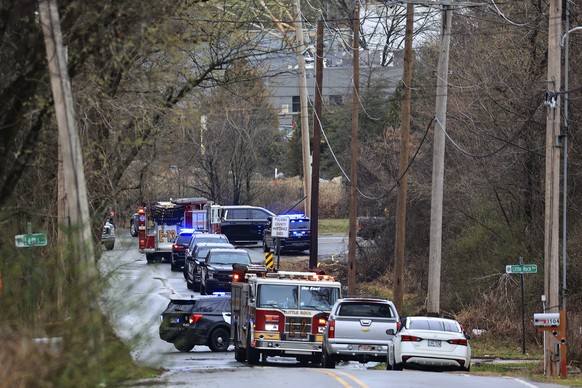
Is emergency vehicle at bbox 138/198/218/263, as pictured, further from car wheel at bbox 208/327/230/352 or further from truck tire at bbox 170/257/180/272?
car wheel at bbox 208/327/230/352

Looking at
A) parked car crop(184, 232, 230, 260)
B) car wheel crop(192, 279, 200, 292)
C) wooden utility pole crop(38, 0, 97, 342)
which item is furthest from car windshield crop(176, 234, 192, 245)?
wooden utility pole crop(38, 0, 97, 342)

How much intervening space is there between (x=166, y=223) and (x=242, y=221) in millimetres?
5883

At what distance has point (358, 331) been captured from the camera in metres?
23.2

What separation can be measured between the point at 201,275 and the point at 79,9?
1100 inches

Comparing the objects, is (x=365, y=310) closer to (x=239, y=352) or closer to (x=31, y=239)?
(x=239, y=352)

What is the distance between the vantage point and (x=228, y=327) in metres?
29.6

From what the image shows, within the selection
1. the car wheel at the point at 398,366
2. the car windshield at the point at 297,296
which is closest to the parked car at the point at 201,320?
the car windshield at the point at 297,296

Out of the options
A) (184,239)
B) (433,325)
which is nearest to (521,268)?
(433,325)

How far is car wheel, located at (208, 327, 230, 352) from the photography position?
2969 cm

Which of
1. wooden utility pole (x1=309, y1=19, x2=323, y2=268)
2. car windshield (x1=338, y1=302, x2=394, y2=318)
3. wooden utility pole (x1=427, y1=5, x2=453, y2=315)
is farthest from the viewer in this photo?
wooden utility pole (x1=309, y1=19, x2=323, y2=268)

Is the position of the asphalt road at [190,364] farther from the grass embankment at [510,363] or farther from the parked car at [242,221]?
the parked car at [242,221]

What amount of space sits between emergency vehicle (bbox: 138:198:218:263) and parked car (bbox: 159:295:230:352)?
18.9 metres

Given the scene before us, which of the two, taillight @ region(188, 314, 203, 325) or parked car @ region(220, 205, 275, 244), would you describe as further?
parked car @ region(220, 205, 275, 244)

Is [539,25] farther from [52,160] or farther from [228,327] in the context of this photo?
[52,160]
